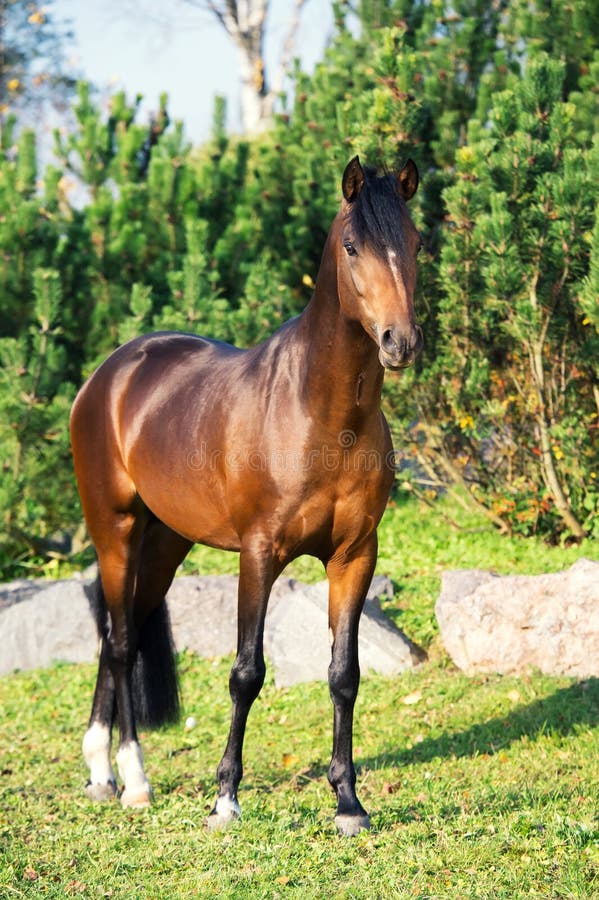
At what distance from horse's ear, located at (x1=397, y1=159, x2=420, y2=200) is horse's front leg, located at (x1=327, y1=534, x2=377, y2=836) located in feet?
4.41

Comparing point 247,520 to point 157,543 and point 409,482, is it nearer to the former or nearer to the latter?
point 157,543

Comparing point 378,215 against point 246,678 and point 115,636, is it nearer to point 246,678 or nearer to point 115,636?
point 246,678

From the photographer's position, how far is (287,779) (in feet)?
→ 16.3

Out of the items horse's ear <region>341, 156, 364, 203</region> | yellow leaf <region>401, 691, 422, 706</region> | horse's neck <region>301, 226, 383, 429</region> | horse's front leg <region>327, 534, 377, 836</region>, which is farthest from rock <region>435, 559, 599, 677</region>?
horse's ear <region>341, 156, 364, 203</region>

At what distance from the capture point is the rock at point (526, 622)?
19.3 ft

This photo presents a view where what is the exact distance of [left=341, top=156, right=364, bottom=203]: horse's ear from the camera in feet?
11.7

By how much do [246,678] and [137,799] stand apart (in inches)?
38.2

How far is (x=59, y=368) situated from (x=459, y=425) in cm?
332

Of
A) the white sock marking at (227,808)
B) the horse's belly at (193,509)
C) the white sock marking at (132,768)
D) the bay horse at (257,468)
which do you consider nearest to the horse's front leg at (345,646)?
the bay horse at (257,468)

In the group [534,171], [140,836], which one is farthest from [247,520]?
[534,171]

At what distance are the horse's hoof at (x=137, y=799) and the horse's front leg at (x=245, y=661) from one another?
59cm

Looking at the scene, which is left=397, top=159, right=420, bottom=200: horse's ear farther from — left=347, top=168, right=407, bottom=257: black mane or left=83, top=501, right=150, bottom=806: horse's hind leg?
left=83, top=501, right=150, bottom=806: horse's hind leg

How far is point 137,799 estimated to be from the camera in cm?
466

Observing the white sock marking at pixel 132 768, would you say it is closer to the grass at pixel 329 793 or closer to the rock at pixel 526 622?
the grass at pixel 329 793
